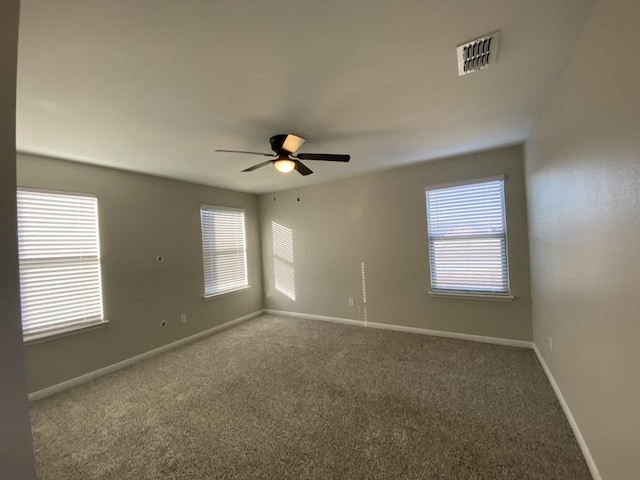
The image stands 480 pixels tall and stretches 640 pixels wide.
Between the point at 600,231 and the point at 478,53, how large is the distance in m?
1.19

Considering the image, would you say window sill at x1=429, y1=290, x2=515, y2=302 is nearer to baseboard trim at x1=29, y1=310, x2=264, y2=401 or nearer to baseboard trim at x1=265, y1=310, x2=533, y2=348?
baseboard trim at x1=265, y1=310, x2=533, y2=348

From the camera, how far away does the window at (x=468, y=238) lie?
11.5ft

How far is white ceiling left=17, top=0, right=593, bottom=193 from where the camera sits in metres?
1.30

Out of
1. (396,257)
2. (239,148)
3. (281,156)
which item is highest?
(239,148)

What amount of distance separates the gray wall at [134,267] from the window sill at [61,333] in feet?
0.16

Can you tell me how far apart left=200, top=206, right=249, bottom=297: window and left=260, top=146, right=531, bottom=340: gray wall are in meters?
0.55

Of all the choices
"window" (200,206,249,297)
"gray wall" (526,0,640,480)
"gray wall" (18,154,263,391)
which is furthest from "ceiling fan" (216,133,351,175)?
"window" (200,206,249,297)

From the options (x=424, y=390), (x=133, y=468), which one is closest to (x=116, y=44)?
(x=133, y=468)

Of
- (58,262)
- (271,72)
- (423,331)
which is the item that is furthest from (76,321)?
(423,331)

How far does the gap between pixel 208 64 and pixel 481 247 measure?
359cm

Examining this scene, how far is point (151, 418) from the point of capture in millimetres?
2379

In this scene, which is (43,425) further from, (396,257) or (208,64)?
(396,257)

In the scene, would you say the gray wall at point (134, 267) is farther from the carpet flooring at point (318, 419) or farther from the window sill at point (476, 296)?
the window sill at point (476, 296)

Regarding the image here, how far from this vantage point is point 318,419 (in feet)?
7.36
